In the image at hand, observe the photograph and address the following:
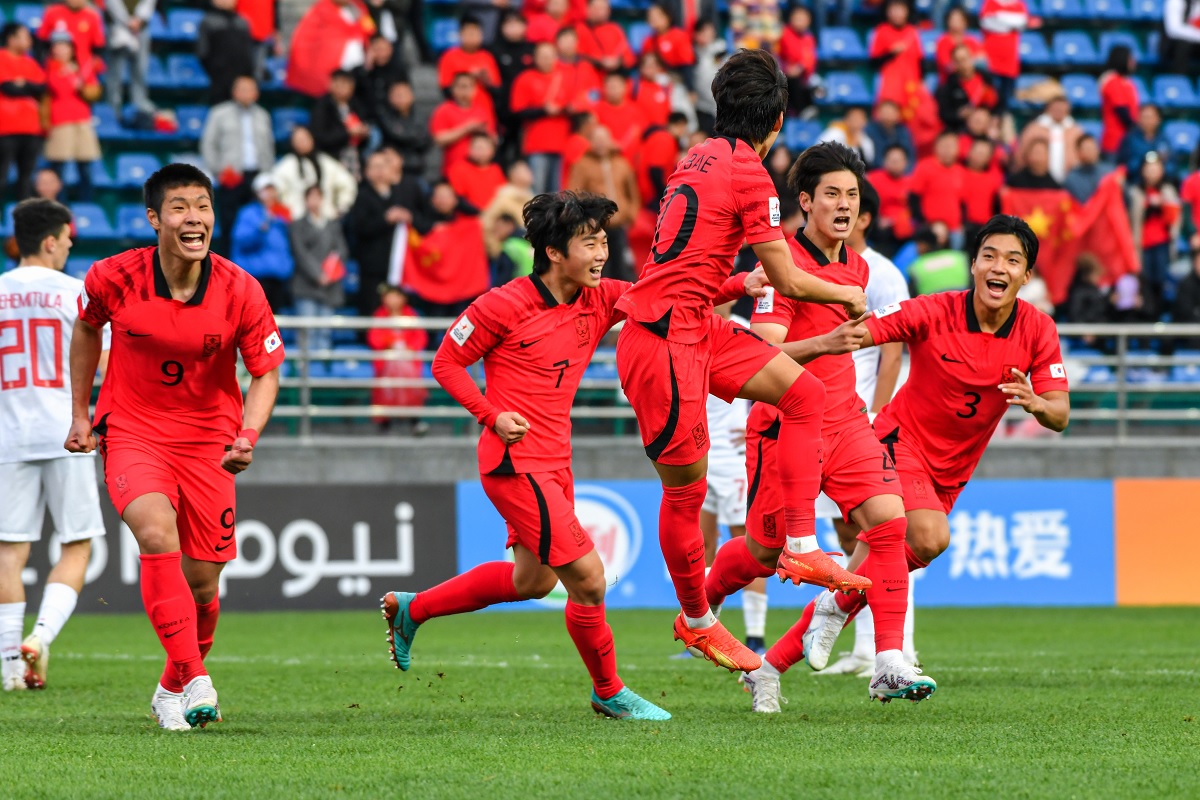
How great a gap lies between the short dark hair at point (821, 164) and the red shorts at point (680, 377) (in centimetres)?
91

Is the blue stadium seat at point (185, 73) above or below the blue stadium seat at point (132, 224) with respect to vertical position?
above

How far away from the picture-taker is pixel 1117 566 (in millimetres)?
15688

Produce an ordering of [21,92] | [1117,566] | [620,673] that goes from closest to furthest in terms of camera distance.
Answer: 1. [620,673]
2. [1117,566]
3. [21,92]

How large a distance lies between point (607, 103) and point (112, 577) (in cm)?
750

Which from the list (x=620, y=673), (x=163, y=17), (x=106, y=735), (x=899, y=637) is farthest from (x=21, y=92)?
(x=899, y=637)

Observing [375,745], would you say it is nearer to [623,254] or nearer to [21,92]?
[623,254]

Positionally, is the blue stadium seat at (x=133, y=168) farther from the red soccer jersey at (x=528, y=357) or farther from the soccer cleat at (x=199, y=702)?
the soccer cleat at (x=199, y=702)

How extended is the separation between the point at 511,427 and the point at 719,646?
1317mm

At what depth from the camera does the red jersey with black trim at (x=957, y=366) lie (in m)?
7.70

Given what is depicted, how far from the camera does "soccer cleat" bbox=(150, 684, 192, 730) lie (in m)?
7.07

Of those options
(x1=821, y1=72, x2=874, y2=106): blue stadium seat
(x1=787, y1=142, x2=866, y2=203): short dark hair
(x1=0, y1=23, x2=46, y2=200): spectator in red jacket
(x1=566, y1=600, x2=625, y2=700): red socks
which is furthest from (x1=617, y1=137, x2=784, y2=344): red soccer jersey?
(x1=821, y1=72, x2=874, y2=106): blue stadium seat

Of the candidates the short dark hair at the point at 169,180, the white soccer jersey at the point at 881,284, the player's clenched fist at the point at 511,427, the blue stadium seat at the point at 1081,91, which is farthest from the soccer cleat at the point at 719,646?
the blue stadium seat at the point at 1081,91

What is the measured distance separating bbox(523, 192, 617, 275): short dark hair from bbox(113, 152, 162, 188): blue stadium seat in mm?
11641

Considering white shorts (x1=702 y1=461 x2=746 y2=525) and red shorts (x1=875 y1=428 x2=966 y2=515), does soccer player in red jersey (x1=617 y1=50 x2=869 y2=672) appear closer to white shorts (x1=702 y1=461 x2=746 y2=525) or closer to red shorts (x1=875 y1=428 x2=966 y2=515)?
red shorts (x1=875 y1=428 x2=966 y2=515)
